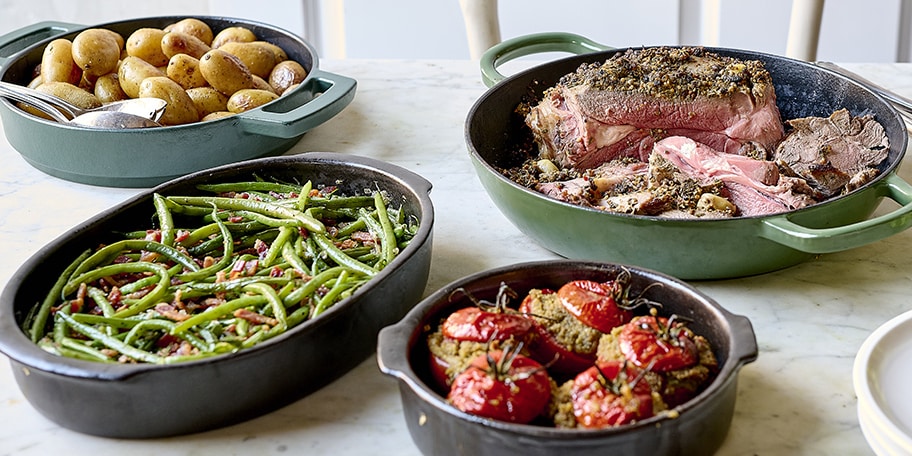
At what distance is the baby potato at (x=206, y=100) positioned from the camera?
244cm

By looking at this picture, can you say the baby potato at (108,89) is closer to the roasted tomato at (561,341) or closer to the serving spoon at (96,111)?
the serving spoon at (96,111)

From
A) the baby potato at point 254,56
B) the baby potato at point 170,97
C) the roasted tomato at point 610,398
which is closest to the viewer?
the roasted tomato at point 610,398

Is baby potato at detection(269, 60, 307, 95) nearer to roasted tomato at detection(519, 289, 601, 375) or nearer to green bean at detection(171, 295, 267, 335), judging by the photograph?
green bean at detection(171, 295, 267, 335)

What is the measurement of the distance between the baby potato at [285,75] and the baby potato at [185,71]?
20cm

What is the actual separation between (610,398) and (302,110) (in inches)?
50.5

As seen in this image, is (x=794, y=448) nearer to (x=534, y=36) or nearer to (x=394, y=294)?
(x=394, y=294)

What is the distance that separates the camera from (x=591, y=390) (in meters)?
1.27

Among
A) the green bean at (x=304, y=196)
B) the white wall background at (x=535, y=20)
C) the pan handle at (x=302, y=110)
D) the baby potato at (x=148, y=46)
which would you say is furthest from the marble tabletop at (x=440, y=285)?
the white wall background at (x=535, y=20)

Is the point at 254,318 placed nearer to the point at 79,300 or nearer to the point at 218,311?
the point at 218,311

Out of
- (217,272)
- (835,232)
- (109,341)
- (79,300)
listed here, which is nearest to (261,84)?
(217,272)

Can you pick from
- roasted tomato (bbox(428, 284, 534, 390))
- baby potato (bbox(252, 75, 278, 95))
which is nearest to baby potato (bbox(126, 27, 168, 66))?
baby potato (bbox(252, 75, 278, 95))

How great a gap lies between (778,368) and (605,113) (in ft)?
2.39

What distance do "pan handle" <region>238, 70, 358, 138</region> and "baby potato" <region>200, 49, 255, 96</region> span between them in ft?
0.57

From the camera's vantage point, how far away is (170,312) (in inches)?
61.9
